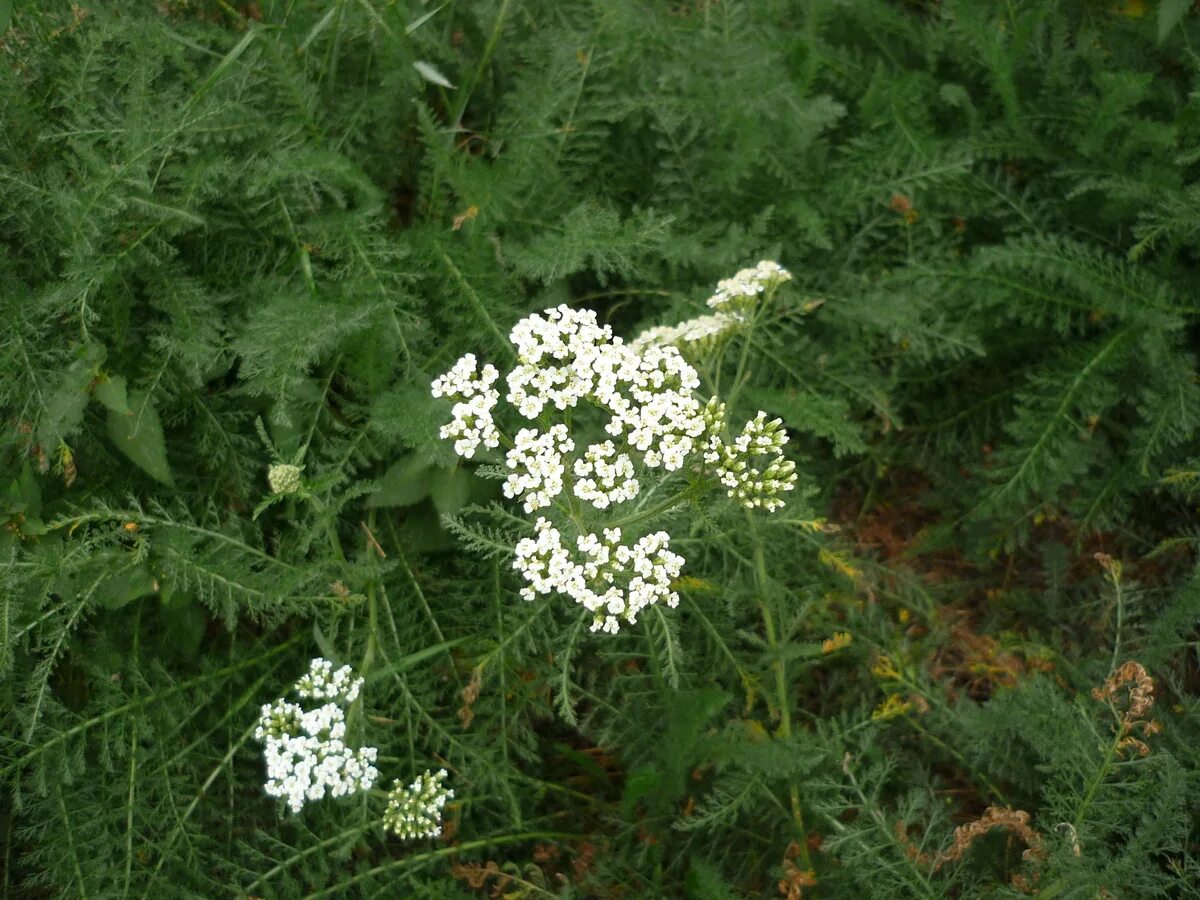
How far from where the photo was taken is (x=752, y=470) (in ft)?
7.83

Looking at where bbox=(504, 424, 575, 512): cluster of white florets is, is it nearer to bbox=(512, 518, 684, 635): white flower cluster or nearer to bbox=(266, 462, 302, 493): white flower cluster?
bbox=(512, 518, 684, 635): white flower cluster

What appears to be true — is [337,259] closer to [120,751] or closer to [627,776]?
[120,751]

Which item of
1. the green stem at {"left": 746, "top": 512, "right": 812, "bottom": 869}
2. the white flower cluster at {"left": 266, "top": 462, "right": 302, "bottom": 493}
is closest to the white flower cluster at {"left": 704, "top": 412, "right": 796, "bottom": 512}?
the green stem at {"left": 746, "top": 512, "right": 812, "bottom": 869}

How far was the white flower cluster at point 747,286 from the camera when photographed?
282 centimetres

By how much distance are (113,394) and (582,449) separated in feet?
4.76

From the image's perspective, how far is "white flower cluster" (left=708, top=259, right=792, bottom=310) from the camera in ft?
9.25

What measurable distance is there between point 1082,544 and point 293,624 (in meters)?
→ 3.06

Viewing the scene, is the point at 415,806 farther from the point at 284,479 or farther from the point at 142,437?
the point at 142,437

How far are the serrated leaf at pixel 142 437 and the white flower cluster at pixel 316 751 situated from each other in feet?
2.80

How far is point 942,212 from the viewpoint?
12.6 feet

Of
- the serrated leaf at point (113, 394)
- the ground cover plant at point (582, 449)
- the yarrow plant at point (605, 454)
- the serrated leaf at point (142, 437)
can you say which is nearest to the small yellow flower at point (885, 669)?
the ground cover plant at point (582, 449)

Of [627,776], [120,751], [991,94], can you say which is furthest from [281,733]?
[991,94]

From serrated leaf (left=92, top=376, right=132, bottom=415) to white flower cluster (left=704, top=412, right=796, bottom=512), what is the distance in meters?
1.82

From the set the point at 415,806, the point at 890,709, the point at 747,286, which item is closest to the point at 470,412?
the point at 747,286
